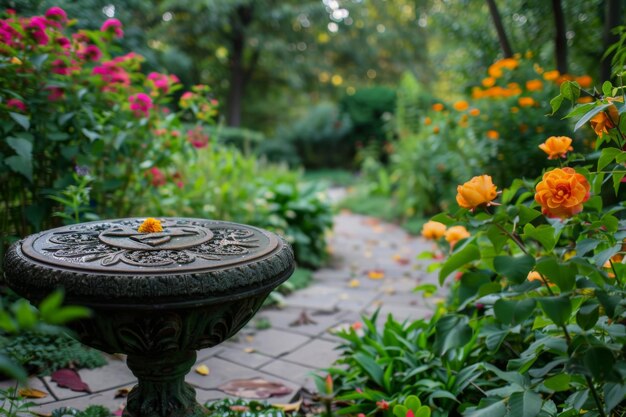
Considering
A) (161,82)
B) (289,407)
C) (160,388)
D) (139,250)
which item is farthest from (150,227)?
(161,82)

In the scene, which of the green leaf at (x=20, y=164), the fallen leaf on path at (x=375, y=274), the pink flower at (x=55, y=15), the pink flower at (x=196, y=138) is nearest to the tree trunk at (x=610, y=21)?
the fallen leaf on path at (x=375, y=274)

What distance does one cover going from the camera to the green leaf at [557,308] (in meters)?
1.02

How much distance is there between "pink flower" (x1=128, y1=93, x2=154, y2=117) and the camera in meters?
2.54

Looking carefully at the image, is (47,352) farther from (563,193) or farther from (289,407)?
(563,193)

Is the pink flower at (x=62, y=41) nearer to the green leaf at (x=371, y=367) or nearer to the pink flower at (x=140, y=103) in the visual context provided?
the pink flower at (x=140, y=103)

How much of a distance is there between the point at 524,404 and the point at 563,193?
57 cm

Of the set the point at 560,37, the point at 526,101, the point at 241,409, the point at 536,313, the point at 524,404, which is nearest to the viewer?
the point at 524,404

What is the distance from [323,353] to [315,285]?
4.23 feet

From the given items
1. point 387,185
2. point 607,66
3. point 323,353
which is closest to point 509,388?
point 323,353

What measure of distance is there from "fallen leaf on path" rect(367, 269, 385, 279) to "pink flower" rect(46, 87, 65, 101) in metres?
2.62

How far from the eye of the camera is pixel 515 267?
1053 mm

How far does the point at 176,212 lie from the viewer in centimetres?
330

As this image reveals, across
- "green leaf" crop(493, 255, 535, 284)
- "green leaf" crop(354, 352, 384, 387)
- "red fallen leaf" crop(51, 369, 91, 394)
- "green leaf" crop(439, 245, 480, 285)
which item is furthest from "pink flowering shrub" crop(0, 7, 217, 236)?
"green leaf" crop(493, 255, 535, 284)

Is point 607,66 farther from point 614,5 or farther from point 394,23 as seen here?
point 394,23
